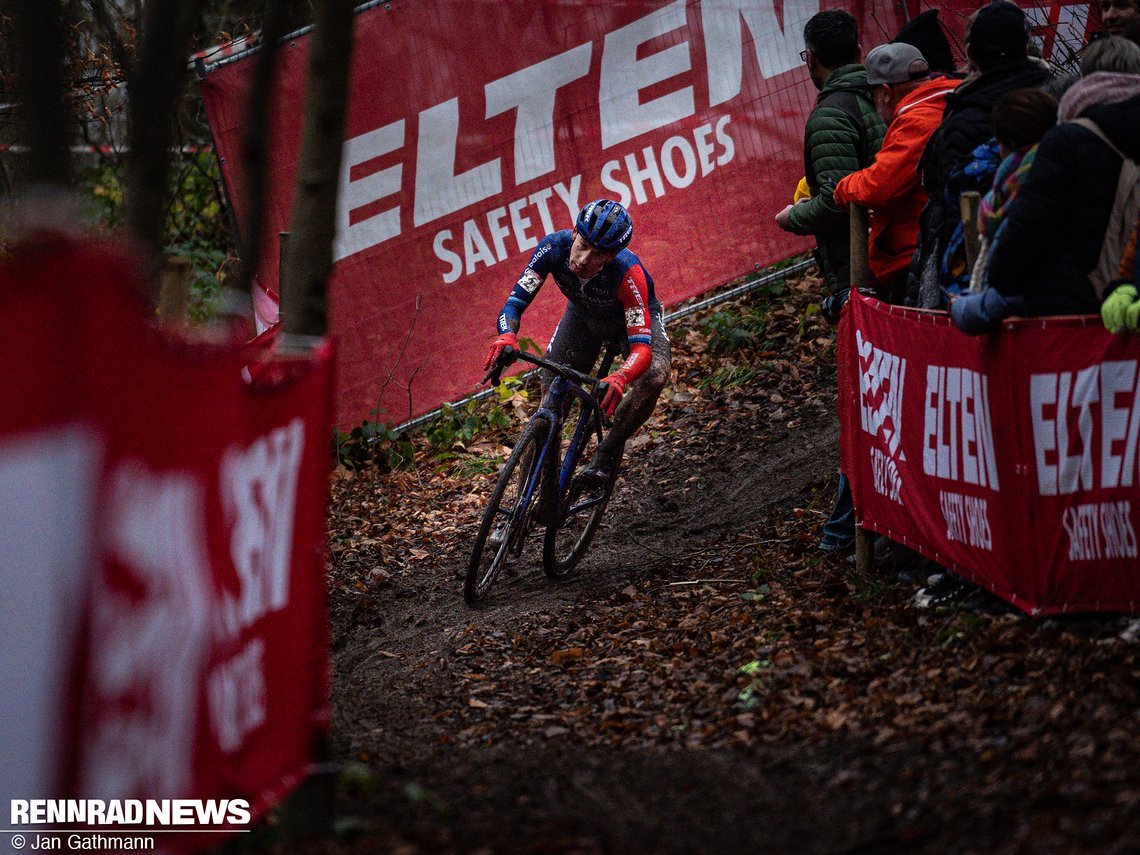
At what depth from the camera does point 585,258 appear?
768 centimetres

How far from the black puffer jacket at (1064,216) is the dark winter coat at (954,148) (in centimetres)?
73

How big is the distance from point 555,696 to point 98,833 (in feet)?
11.1

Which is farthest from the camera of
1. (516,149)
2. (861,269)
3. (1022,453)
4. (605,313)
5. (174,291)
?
(516,149)

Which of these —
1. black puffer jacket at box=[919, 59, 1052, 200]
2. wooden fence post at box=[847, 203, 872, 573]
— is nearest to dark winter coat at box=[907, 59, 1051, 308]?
black puffer jacket at box=[919, 59, 1052, 200]

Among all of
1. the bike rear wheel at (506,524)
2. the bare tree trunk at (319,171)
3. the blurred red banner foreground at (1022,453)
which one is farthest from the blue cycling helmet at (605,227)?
the bare tree trunk at (319,171)

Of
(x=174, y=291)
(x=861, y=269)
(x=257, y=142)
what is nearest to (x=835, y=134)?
(x=861, y=269)

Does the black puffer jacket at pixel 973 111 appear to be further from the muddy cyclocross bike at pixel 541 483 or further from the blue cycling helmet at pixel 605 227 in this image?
the muddy cyclocross bike at pixel 541 483

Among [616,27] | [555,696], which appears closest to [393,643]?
[555,696]

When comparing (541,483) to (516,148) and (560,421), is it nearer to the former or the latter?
(560,421)

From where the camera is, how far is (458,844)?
3.82 meters

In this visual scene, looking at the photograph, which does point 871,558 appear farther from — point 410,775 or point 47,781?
point 47,781

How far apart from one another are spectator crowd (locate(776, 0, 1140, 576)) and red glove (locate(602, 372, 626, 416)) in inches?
52.4

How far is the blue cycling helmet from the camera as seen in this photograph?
759cm

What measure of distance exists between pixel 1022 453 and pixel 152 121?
3.61 m
